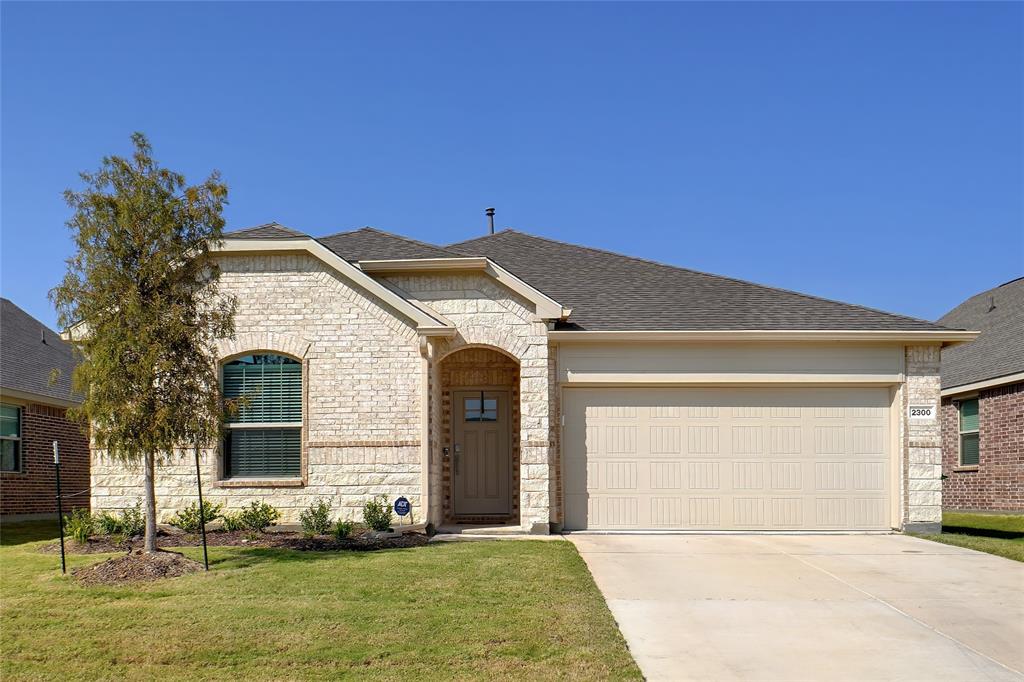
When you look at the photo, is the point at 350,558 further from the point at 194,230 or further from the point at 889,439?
the point at 889,439

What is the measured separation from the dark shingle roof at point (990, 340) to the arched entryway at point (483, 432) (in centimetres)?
929

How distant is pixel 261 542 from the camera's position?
37.4 ft

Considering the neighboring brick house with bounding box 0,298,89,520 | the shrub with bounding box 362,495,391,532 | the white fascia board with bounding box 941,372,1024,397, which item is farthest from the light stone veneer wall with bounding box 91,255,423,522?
the white fascia board with bounding box 941,372,1024,397

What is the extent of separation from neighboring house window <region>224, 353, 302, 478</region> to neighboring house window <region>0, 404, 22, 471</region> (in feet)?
21.4

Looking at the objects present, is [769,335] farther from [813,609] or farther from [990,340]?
[990,340]

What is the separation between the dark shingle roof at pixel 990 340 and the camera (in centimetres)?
1848

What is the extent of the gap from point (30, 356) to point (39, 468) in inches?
110

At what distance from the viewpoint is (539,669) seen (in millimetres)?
6273

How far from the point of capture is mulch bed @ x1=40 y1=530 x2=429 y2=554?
11.1 metres

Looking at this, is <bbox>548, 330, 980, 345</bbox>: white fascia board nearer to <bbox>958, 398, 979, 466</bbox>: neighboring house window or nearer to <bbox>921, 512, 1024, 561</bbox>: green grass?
<bbox>921, 512, 1024, 561</bbox>: green grass

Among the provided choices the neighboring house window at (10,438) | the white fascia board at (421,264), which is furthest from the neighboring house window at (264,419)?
the neighboring house window at (10,438)

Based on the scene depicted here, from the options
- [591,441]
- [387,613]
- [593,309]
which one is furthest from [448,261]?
[387,613]

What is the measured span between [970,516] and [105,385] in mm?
17571

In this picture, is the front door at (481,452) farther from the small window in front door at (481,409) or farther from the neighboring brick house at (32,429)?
the neighboring brick house at (32,429)
